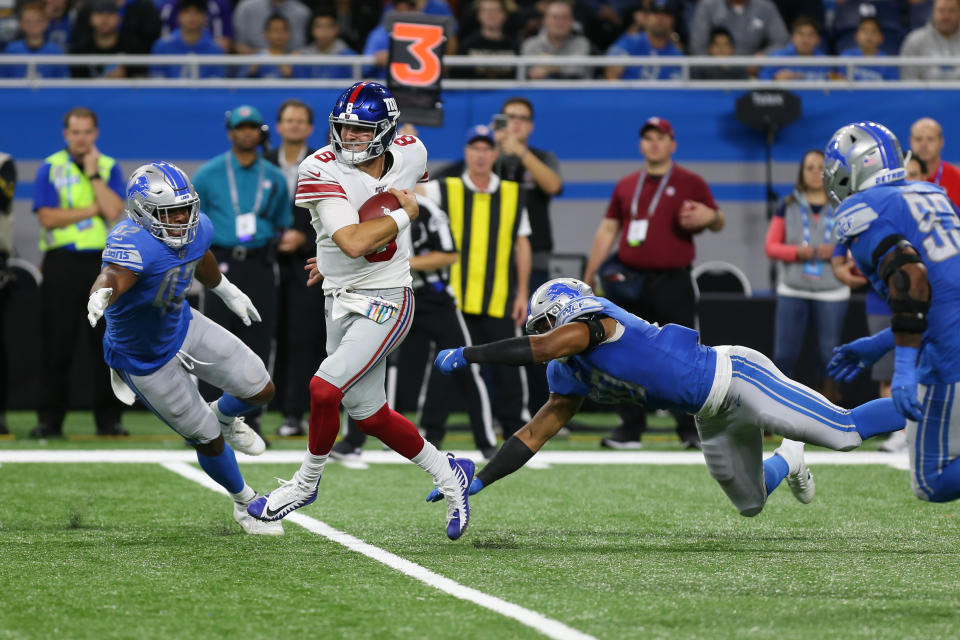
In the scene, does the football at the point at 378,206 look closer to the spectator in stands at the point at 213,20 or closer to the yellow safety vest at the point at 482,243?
the yellow safety vest at the point at 482,243

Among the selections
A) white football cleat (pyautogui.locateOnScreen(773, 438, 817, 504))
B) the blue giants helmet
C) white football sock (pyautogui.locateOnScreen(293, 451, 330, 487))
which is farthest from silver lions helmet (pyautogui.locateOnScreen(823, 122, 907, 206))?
white football sock (pyautogui.locateOnScreen(293, 451, 330, 487))

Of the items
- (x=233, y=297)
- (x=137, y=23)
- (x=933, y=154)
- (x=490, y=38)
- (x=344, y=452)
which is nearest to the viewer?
(x=233, y=297)

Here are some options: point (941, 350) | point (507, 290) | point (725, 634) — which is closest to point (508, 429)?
point (507, 290)

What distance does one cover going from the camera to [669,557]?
17.4 ft

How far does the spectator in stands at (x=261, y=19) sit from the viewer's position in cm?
1363

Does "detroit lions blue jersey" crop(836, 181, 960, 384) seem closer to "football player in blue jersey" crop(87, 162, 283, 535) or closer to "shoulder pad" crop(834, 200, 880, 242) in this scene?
"shoulder pad" crop(834, 200, 880, 242)

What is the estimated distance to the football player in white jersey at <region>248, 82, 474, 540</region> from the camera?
5641mm

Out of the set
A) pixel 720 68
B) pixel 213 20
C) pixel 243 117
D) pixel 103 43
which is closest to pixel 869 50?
pixel 720 68

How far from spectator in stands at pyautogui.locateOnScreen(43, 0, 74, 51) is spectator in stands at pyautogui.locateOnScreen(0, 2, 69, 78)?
38cm

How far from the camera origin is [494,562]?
204 inches

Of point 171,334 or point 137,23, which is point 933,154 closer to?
point 171,334

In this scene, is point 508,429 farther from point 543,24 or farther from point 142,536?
point 543,24

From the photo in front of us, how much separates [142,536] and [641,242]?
4.54 m

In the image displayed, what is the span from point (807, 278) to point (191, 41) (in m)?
6.36
